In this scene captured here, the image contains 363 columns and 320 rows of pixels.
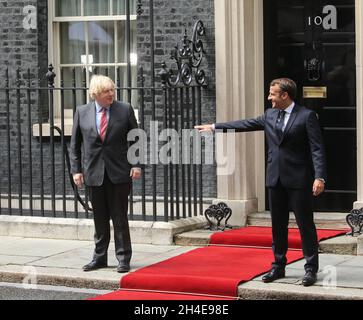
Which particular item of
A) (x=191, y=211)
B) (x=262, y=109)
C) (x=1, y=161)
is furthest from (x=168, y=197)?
(x=1, y=161)

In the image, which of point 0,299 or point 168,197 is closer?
point 0,299

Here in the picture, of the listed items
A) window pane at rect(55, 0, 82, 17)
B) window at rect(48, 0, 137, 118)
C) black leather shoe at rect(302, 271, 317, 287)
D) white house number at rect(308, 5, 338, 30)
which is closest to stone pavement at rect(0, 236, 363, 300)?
black leather shoe at rect(302, 271, 317, 287)

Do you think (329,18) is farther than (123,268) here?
Yes

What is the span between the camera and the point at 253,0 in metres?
11.8

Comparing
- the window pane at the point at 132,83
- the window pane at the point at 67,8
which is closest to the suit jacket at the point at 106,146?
the window pane at the point at 132,83

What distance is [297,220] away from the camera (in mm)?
8914

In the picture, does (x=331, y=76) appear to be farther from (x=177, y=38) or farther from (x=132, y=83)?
(x=132, y=83)

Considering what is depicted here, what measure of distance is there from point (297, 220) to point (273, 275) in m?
0.52

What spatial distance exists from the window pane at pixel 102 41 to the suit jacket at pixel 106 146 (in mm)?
3011

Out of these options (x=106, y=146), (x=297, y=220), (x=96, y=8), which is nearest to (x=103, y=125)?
(x=106, y=146)

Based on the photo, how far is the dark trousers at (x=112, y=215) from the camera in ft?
31.8

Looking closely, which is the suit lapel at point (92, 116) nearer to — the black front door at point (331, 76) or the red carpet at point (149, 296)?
the red carpet at point (149, 296)
